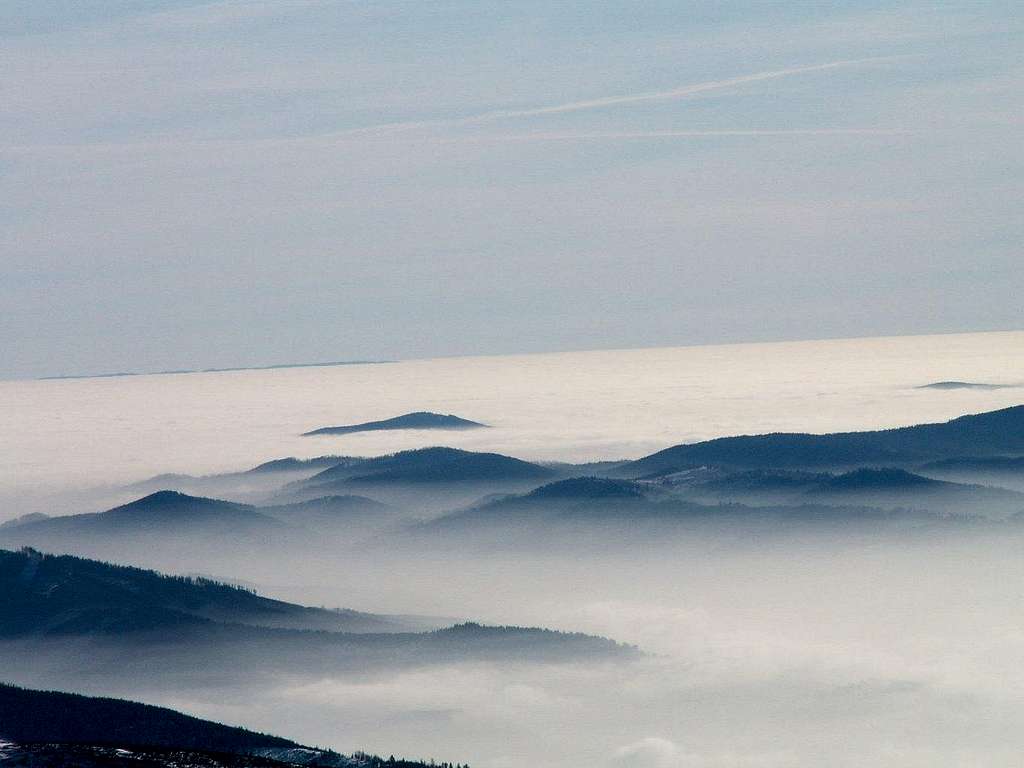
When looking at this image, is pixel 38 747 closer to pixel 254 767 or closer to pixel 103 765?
pixel 103 765

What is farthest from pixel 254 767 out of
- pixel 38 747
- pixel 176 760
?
pixel 38 747

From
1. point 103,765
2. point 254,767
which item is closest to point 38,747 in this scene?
point 103,765

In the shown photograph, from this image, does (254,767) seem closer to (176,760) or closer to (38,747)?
(176,760)
